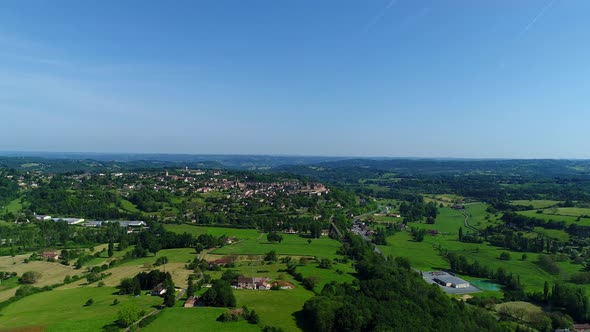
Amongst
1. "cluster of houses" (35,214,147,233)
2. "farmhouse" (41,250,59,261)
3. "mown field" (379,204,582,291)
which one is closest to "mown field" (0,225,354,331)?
"farmhouse" (41,250,59,261)

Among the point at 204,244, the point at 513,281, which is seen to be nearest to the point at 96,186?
the point at 204,244

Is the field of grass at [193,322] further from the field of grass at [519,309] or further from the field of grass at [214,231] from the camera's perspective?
the field of grass at [214,231]

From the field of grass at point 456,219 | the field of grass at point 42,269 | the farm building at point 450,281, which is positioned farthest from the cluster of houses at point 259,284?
the field of grass at point 456,219

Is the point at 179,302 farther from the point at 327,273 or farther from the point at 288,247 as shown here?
the point at 288,247

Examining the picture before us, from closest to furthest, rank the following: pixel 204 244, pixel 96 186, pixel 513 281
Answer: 1. pixel 513 281
2. pixel 204 244
3. pixel 96 186

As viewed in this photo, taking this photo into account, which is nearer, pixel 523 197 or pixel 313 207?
pixel 313 207

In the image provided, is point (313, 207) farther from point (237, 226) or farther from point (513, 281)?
point (513, 281)

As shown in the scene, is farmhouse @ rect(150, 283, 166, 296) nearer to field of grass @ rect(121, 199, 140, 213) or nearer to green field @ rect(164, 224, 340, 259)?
green field @ rect(164, 224, 340, 259)
